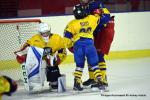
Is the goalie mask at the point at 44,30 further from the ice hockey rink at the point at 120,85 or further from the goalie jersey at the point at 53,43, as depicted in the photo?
the ice hockey rink at the point at 120,85

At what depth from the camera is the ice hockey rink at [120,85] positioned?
17.8 feet

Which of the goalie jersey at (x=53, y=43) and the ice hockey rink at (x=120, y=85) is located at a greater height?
the goalie jersey at (x=53, y=43)

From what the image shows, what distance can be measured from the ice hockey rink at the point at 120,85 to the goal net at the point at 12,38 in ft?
1.61

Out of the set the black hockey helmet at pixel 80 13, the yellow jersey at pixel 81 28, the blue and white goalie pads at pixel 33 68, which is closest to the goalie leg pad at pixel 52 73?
the blue and white goalie pads at pixel 33 68

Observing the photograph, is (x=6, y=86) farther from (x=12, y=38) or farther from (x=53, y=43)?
(x=12, y=38)

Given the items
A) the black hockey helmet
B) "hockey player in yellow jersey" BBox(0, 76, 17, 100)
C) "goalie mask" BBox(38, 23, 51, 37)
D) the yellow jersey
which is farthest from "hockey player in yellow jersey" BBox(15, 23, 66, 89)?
"hockey player in yellow jersey" BBox(0, 76, 17, 100)

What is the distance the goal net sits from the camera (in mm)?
6543

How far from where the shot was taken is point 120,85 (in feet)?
20.4

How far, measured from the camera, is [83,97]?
5410 millimetres

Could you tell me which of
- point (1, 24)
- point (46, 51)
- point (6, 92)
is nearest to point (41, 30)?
point (46, 51)

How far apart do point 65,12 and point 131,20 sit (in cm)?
123

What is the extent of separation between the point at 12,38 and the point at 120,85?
1605mm

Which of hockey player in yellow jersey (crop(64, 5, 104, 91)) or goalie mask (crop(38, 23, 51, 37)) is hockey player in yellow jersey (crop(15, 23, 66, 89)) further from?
hockey player in yellow jersey (crop(64, 5, 104, 91))

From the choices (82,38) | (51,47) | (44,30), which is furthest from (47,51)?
(82,38)
